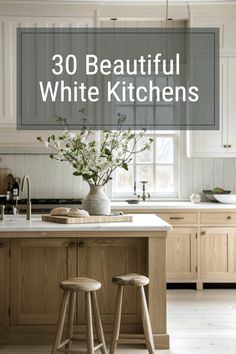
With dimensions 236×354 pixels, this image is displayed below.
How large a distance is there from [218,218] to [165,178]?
39.6 inches

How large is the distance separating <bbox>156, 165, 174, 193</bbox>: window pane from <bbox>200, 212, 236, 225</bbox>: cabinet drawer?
34.1 inches

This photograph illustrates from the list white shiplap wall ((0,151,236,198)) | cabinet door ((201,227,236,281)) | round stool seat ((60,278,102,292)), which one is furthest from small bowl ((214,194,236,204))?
round stool seat ((60,278,102,292))

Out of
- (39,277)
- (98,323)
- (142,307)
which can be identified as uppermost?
(39,277)

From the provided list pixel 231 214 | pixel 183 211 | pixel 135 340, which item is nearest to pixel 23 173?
pixel 183 211

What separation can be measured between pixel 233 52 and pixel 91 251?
3.29 metres

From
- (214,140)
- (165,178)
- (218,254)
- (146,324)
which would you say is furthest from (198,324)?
(165,178)

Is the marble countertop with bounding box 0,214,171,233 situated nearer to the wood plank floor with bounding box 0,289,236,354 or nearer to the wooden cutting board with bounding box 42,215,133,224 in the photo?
the wooden cutting board with bounding box 42,215,133,224

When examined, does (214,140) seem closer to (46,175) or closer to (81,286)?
(46,175)

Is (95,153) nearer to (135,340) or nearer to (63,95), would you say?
(135,340)

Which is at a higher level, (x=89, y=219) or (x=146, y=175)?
(x=146, y=175)

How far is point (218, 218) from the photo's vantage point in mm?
6367

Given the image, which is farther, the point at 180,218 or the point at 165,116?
the point at 165,116

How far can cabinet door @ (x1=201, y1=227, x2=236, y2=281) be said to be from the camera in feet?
20.8

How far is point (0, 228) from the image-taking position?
4109mm
